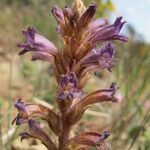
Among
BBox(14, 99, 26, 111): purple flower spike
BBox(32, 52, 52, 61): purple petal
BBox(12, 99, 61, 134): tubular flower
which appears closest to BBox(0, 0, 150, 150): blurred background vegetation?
BBox(32, 52, 52, 61): purple petal

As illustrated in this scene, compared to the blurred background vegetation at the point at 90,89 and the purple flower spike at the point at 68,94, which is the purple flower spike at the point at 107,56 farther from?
the blurred background vegetation at the point at 90,89

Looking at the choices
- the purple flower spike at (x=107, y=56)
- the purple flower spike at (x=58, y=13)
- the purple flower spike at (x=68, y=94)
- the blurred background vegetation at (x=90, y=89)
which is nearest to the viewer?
the purple flower spike at (x=68, y=94)

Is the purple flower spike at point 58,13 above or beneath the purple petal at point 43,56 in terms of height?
above

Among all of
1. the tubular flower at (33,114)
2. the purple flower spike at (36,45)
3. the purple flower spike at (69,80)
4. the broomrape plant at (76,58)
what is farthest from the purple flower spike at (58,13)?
the tubular flower at (33,114)

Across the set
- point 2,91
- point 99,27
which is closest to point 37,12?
point 2,91

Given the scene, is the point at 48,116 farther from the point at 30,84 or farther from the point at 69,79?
the point at 30,84

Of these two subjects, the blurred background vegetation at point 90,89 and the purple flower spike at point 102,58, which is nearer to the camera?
the purple flower spike at point 102,58

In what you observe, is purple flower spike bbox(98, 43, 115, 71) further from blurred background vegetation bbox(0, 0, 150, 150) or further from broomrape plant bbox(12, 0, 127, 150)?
blurred background vegetation bbox(0, 0, 150, 150)
